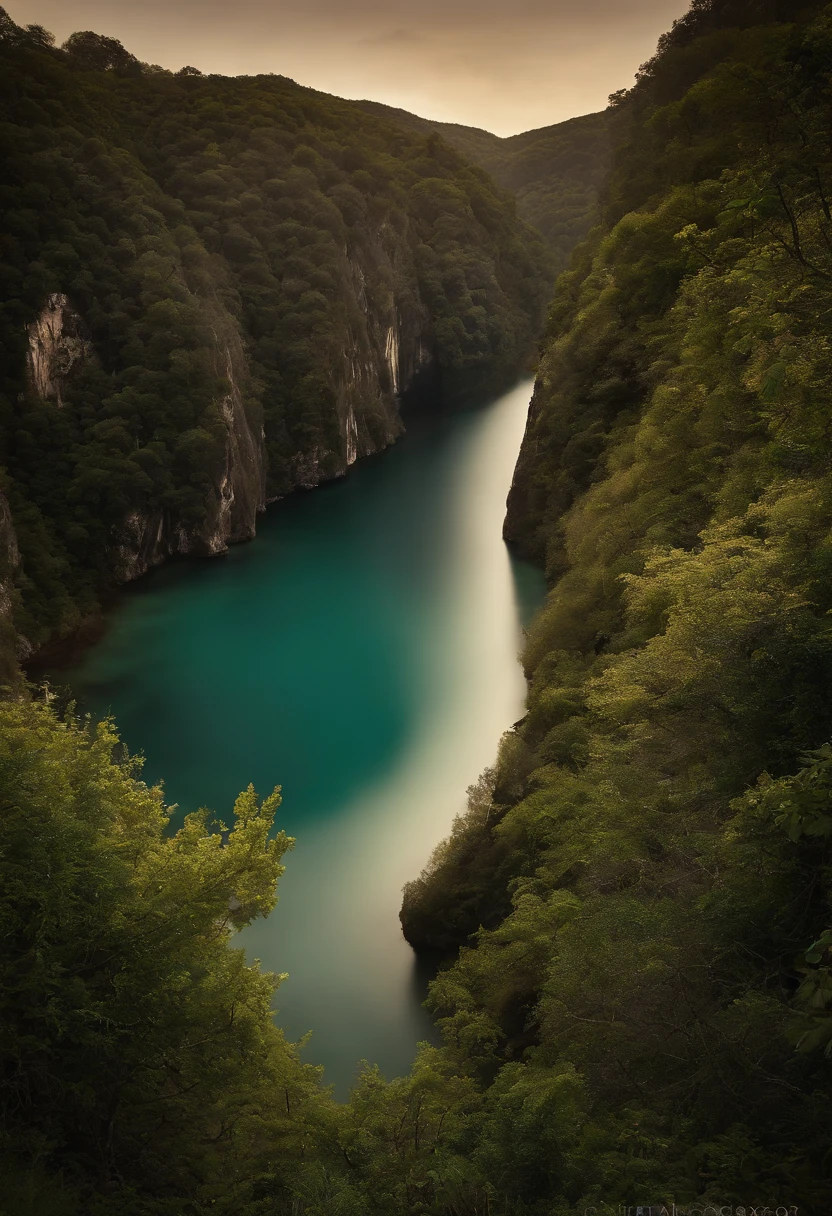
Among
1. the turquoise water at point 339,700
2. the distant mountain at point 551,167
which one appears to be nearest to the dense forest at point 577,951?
the turquoise water at point 339,700

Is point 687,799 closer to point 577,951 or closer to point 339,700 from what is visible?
point 577,951

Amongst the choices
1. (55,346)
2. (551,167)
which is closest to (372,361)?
(55,346)

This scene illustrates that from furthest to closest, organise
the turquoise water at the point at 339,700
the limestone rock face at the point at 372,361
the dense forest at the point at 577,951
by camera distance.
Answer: the limestone rock face at the point at 372,361
the turquoise water at the point at 339,700
the dense forest at the point at 577,951

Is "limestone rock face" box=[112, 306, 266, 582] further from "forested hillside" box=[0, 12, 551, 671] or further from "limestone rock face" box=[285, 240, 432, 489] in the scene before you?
"limestone rock face" box=[285, 240, 432, 489]

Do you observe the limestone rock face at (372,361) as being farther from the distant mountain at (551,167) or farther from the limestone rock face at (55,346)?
the distant mountain at (551,167)

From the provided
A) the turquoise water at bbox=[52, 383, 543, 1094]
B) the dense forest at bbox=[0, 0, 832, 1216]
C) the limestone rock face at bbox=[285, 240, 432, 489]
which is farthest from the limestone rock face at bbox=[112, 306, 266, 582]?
the dense forest at bbox=[0, 0, 832, 1216]

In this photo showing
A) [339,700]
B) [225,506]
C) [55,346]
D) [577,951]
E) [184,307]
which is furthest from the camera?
[225,506]
